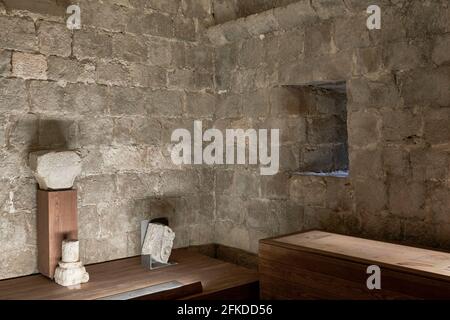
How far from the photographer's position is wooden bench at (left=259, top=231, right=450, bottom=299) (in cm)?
227

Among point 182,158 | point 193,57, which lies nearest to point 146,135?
point 182,158

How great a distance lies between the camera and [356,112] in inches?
129

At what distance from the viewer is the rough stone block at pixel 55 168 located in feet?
10.4

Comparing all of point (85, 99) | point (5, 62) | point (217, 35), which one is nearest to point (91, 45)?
point (85, 99)

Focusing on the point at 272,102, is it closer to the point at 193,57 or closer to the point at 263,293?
the point at 193,57

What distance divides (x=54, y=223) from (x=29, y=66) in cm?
115

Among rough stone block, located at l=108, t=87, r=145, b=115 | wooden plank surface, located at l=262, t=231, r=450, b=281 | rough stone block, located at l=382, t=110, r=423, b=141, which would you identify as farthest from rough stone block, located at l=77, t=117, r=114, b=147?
rough stone block, located at l=382, t=110, r=423, b=141

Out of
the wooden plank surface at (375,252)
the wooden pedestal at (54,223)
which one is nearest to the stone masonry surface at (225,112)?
the wooden pedestal at (54,223)

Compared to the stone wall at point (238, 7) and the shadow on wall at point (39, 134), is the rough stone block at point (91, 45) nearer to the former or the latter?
the shadow on wall at point (39, 134)

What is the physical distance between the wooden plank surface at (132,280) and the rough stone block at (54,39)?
165cm

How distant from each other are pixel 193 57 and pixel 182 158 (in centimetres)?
94

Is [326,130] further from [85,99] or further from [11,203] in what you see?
[11,203]

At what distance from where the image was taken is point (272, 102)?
389cm

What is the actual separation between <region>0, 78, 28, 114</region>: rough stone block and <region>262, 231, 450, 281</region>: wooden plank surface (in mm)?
1983
